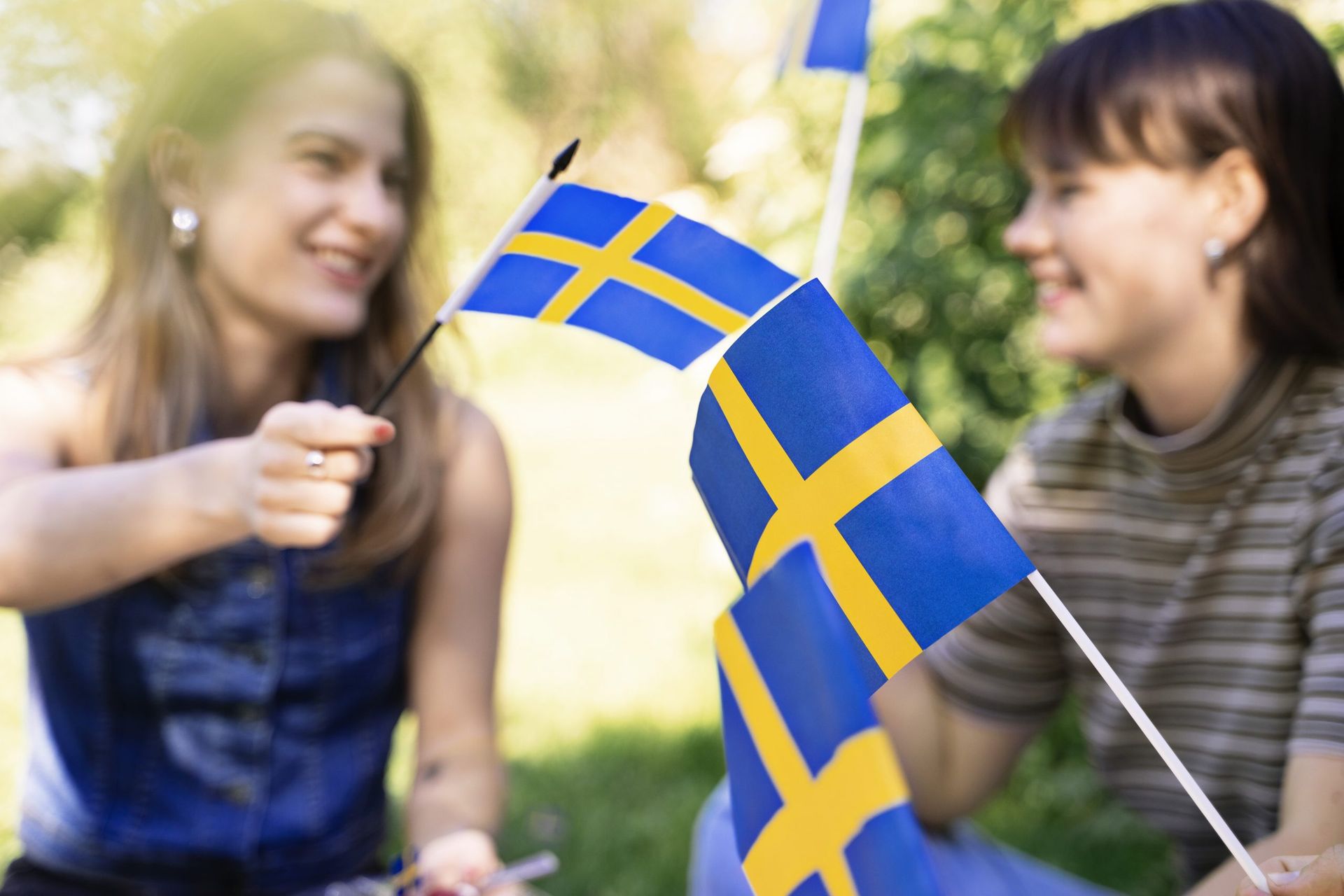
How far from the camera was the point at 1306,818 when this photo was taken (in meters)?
0.96

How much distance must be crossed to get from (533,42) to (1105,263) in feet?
26.9

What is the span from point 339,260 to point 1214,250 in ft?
3.12

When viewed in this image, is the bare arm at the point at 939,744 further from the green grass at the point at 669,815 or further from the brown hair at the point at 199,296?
the green grass at the point at 669,815

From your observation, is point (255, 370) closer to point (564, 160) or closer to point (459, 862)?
point (459, 862)

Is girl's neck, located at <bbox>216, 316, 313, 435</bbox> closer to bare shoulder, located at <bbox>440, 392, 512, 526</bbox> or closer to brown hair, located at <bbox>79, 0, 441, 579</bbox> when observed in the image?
brown hair, located at <bbox>79, 0, 441, 579</bbox>

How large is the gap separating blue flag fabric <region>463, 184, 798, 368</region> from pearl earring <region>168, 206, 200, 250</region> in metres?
0.50

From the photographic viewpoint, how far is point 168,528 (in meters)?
1.06

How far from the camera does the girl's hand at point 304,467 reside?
950 mm

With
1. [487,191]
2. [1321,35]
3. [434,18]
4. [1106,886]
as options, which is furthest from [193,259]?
[487,191]

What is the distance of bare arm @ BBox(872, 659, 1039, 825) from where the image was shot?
1.46m

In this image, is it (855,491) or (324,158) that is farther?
(324,158)

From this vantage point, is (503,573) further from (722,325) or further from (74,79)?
(74,79)

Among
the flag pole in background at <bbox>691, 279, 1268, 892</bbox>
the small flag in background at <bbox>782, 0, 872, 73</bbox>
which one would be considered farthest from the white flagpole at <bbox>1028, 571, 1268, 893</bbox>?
the small flag in background at <bbox>782, 0, 872, 73</bbox>

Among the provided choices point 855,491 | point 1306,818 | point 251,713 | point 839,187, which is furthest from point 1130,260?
point 251,713
